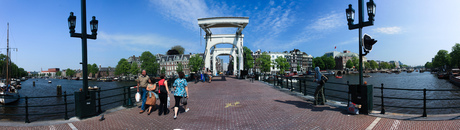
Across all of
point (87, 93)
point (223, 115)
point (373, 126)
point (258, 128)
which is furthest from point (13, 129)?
point (373, 126)

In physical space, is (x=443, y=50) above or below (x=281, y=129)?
above

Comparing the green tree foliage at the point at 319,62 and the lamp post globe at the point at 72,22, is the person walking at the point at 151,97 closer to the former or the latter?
the lamp post globe at the point at 72,22

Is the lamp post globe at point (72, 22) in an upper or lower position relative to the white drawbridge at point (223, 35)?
lower

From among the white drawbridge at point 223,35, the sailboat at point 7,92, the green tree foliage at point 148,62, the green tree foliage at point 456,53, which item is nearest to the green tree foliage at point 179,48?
the green tree foliage at point 148,62

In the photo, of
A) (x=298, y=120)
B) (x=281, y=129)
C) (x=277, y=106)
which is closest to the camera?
(x=281, y=129)

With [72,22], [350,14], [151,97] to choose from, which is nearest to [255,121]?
[151,97]

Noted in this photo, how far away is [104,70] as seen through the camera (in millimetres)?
123812

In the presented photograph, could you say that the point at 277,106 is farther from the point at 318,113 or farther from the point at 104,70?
the point at 104,70

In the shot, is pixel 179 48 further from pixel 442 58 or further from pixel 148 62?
pixel 442 58

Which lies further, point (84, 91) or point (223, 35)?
point (223, 35)

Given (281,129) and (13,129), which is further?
(13,129)

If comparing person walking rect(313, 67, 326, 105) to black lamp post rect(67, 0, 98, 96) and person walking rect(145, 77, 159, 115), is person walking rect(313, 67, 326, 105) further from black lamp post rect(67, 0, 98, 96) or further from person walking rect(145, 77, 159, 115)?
black lamp post rect(67, 0, 98, 96)

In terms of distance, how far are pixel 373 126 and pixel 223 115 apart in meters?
3.97

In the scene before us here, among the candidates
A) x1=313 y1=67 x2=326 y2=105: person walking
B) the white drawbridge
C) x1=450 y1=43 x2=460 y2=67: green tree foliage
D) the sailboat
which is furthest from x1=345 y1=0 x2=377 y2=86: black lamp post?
x1=450 y1=43 x2=460 y2=67: green tree foliage
